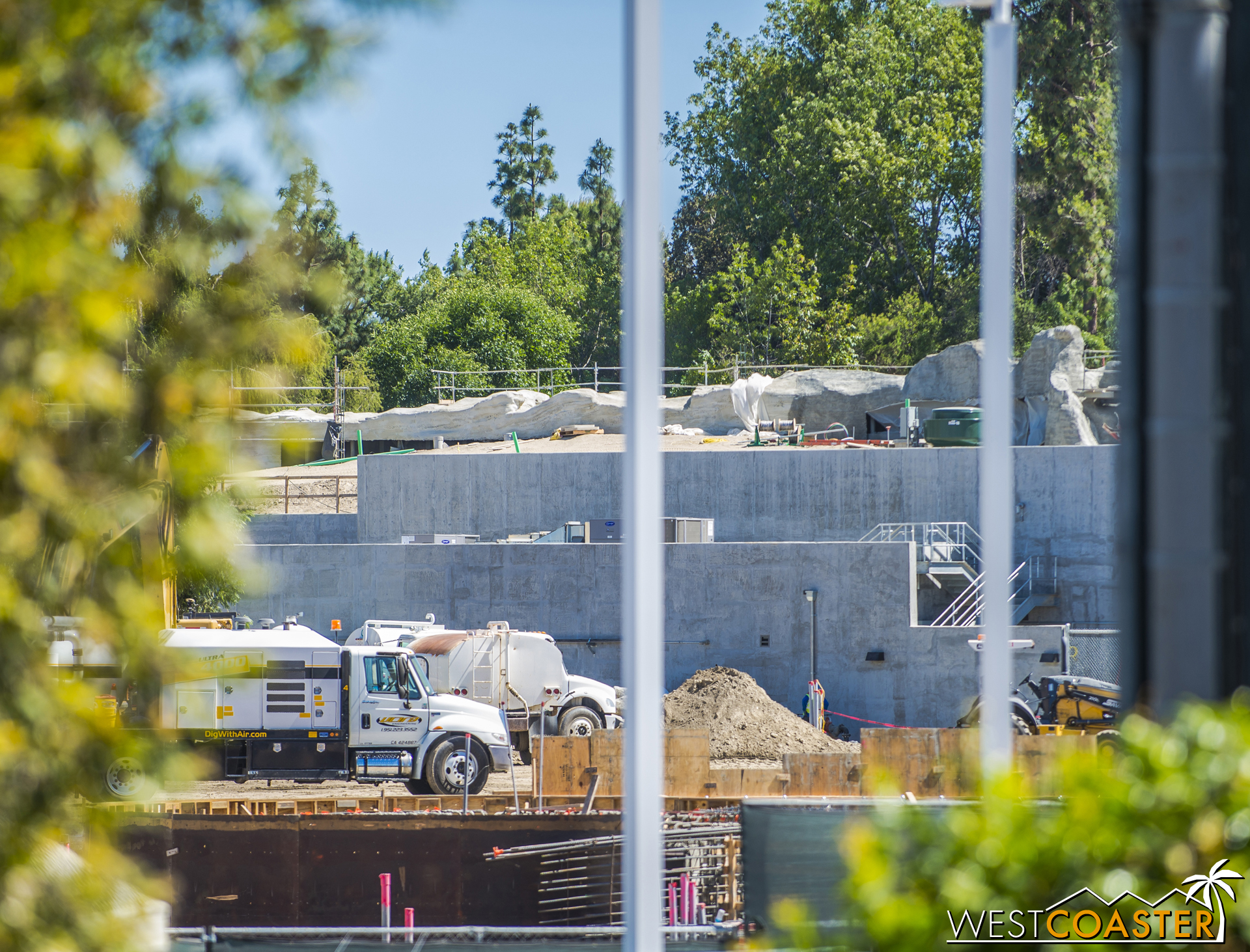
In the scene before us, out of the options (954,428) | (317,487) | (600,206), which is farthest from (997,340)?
(600,206)

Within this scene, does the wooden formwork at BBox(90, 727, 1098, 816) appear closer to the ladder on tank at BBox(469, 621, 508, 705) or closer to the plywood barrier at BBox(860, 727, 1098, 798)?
the plywood barrier at BBox(860, 727, 1098, 798)

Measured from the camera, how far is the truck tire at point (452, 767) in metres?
20.9

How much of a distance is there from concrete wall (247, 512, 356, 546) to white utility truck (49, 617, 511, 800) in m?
16.1

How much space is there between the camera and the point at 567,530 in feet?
105

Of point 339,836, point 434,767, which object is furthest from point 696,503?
point 339,836

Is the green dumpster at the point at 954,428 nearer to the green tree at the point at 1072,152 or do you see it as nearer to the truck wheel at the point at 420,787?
the green tree at the point at 1072,152

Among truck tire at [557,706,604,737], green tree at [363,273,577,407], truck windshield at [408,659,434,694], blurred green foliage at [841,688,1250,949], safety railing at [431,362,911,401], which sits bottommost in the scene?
truck tire at [557,706,604,737]

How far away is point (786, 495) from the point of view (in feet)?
113

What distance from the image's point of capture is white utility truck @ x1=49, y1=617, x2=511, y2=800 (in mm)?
20453

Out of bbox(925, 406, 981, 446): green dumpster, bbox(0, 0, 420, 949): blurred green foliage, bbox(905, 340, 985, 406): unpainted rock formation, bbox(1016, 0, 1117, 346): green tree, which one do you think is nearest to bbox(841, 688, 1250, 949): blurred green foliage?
bbox(0, 0, 420, 949): blurred green foliage

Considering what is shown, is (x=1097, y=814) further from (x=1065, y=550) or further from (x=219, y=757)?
(x=1065, y=550)

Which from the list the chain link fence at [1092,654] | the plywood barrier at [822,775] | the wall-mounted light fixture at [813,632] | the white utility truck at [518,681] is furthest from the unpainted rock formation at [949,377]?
the plywood barrier at [822,775]

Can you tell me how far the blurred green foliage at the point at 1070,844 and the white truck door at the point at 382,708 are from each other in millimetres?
19155

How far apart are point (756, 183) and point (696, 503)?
31.6 metres
